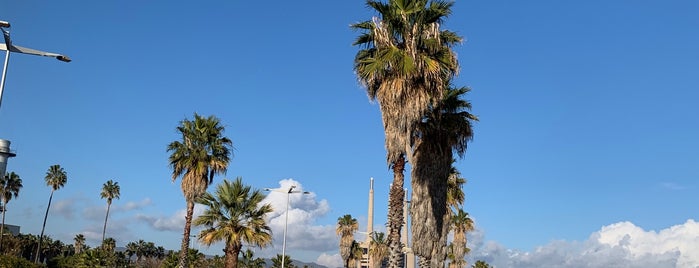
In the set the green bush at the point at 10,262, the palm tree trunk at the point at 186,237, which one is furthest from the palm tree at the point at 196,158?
the green bush at the point at 10,262

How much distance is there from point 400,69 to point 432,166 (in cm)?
635

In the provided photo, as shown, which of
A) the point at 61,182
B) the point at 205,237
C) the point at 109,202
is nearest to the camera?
the point at 205,237

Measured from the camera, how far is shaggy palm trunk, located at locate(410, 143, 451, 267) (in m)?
28.1

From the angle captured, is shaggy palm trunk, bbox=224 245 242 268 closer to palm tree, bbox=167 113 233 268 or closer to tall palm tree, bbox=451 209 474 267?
palm tree, bbox=167 113 233 268

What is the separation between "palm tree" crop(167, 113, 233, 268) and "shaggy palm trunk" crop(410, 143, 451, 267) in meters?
16.5

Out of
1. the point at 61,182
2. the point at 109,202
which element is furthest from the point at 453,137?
the point at 109,202

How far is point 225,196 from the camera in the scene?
34.2m

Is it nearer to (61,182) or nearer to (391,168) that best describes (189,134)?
(391,168)

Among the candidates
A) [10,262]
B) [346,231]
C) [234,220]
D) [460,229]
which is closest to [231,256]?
[234,220]

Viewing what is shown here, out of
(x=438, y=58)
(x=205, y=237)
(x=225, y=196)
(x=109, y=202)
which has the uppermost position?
(x=109, y=202)

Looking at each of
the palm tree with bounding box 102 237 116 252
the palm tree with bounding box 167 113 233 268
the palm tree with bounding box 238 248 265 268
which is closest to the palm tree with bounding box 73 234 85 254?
the palm tree with bounding box 102 237 116 252

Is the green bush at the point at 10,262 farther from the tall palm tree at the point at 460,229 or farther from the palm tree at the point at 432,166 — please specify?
the tall palm tree at the point at 460,229

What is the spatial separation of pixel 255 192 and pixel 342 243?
5681 centimetres

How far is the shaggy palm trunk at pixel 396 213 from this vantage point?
2281cm
